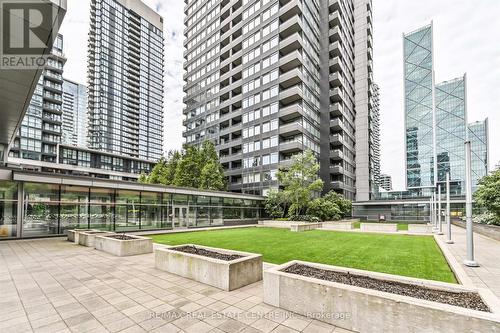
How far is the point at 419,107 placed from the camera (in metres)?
121

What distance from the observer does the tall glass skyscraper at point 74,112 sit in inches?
5655

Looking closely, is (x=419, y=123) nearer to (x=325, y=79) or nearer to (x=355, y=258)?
(x=325, y=79)

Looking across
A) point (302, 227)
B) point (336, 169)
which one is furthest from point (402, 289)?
point (336, 169)

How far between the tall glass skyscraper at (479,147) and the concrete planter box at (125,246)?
469 ft

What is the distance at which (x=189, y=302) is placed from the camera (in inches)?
235

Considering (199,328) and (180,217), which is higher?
(199,328)

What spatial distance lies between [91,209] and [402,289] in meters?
20.8

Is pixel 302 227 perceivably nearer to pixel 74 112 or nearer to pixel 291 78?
pixel 291 78

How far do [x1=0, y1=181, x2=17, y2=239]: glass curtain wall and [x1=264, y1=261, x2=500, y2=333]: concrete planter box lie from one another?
1876cm

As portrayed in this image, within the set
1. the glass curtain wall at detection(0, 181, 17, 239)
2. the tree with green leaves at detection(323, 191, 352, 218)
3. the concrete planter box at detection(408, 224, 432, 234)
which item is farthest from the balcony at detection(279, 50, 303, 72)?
the glass curtain wall at detection(0, 181, 17, 239)

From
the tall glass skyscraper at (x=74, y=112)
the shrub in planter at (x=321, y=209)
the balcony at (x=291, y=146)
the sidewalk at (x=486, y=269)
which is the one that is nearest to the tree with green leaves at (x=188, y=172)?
the balcony at (x=291, y=146)

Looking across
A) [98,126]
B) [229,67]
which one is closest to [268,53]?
[229,67]

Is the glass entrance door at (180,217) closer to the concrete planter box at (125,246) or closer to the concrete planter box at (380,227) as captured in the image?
the concrete planter box at (125,246)

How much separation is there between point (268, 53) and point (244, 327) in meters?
47.8
